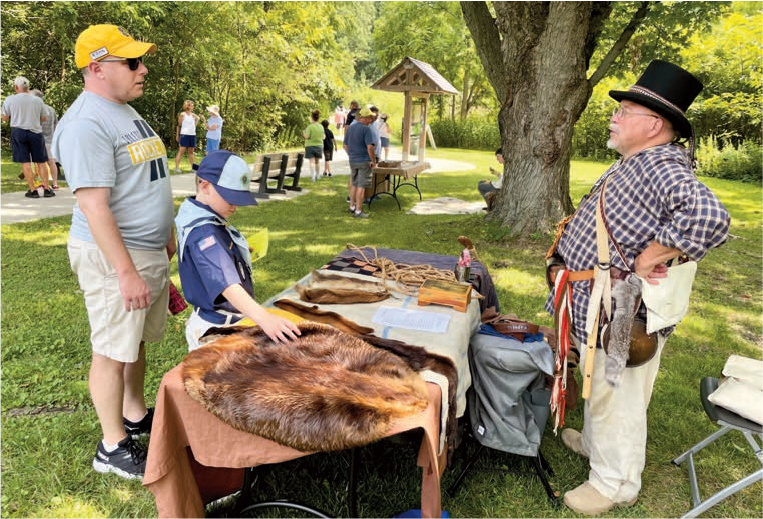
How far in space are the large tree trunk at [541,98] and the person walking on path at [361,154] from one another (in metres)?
2.54

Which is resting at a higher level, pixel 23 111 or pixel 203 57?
pixel 203 57

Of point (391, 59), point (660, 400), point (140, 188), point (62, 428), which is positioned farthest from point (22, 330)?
point (391, 59)

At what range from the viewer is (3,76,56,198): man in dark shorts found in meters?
8.59

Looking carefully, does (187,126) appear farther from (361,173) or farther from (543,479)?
(543,479)

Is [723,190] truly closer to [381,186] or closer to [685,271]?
[381,186]

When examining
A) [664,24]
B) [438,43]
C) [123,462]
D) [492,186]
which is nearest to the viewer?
[123,462]

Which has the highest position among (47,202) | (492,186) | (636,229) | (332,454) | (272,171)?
(636,229)

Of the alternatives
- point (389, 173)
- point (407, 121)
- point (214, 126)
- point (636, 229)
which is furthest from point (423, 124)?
point (636, 229)

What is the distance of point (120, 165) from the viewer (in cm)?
237

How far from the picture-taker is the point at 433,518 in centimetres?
188

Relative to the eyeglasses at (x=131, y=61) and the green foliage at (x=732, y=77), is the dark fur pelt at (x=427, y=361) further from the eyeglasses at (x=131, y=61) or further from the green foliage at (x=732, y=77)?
the green foliage at (x=732, y=77)

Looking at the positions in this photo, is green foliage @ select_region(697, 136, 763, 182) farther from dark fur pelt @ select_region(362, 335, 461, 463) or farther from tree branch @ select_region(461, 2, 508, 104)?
dark fur pelt @ select_region(362, 335, 461, 463)

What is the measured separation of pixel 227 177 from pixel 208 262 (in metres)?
0.39

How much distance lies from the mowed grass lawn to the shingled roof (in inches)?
313
